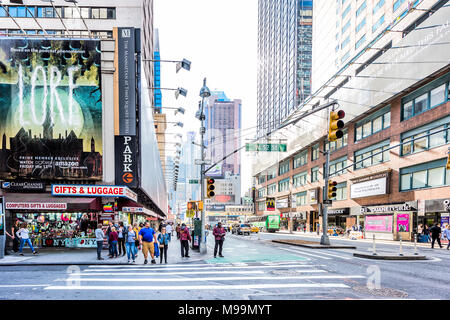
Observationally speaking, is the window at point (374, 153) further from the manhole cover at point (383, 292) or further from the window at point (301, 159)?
the manhole cover at point (383, 292)

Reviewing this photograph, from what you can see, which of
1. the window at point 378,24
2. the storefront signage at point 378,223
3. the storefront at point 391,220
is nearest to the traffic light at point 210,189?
the storefront at point 391,220

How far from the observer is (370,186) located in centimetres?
4206

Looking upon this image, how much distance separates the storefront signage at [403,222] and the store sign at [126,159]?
2585 centimetres

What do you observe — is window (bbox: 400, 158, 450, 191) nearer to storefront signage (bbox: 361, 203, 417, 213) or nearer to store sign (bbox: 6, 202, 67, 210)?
storefront signage (bbox: 361, 203, 417, 213)

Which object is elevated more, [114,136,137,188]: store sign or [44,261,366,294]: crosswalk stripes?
[114,136,137,188]: store sign

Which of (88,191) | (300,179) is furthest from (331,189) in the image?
(300,179)

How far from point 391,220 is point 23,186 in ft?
110

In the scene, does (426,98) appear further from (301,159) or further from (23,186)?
(301,159)

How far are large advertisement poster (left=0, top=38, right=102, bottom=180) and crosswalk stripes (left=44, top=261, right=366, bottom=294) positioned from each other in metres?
12.5

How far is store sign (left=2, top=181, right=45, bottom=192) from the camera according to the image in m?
23.0

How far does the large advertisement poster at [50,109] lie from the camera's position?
23.7 metres

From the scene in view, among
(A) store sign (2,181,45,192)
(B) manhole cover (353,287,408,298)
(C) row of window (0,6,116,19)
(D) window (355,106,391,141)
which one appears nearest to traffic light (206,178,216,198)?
(B) manhole cover (353,287,408,298)
